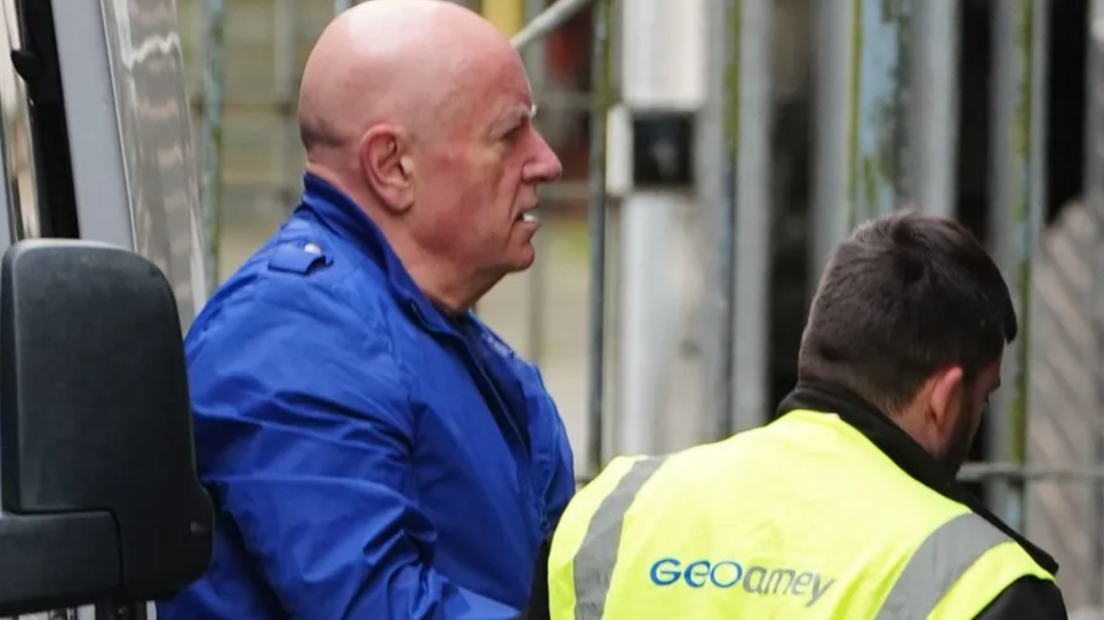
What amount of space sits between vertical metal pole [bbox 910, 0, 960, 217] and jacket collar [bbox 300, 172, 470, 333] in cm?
179

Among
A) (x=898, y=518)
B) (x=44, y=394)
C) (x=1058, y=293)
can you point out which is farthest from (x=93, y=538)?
(x=1058, y=293)

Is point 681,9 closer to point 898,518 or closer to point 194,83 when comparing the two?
point 194,83

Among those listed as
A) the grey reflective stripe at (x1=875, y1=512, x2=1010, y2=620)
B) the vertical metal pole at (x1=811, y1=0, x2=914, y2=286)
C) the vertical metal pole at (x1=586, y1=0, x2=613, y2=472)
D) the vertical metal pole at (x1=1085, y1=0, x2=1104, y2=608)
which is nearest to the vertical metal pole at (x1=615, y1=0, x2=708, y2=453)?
the vertical metal pole at (x1=1085, y1=0, x2=1104, y2=608)

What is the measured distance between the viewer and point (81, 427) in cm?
193

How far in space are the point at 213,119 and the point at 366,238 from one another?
1283 mm

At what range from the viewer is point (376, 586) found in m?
2.28

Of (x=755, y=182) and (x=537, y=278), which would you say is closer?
(x=755, y=182)

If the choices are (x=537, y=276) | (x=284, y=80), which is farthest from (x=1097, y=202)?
(x=284, y=80)

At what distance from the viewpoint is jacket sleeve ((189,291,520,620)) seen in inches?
89.9

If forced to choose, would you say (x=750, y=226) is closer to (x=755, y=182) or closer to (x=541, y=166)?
(x=755, y=182)

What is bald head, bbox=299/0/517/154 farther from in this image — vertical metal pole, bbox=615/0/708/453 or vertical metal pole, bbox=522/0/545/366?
vertical metal pole, bbox=522/0/545/366

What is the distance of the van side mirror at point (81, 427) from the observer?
1915 millimetres

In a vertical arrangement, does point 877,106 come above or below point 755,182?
above

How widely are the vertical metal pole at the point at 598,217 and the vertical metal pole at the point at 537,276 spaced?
4.55m
